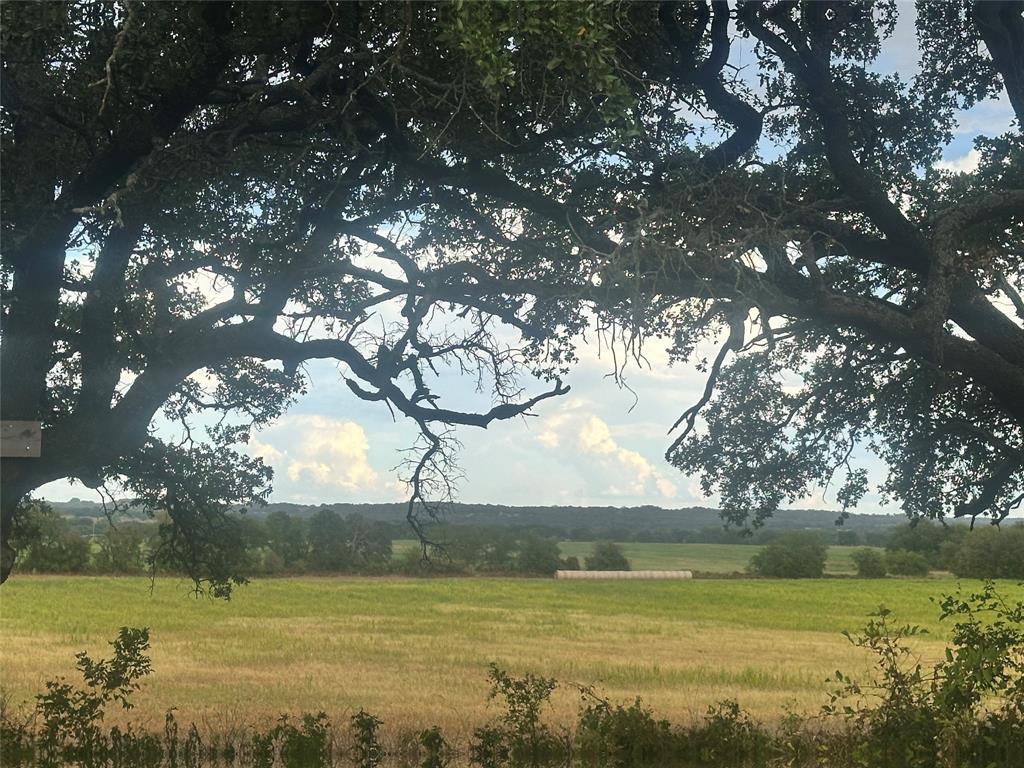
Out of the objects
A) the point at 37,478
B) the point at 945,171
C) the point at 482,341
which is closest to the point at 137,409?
the point at 37,478

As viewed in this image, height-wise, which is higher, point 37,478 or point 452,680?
point 37,478

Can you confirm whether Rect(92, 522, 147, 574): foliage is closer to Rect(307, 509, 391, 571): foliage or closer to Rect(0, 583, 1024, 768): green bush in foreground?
Rect(307, 509, 391, 571): foliage

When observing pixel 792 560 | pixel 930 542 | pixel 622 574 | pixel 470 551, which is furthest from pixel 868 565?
pixel 470 551

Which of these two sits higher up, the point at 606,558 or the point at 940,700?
the point at 940,700

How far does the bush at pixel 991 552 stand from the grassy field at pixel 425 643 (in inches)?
601

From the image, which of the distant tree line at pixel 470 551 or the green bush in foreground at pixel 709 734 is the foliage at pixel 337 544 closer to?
the distant tree line at pixel 470 551

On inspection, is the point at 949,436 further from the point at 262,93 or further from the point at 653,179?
the point at 262,93

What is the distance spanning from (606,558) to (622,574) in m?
4.20

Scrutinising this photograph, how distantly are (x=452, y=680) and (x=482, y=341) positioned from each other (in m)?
15.4

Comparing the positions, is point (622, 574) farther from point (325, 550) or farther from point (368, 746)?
point (368, 746)

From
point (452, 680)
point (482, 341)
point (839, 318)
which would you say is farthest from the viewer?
point (452, 680)

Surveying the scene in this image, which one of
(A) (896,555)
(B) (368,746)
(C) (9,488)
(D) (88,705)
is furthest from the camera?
(A) (896,555)

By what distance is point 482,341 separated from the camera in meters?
14.6

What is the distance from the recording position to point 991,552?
96500 mm
